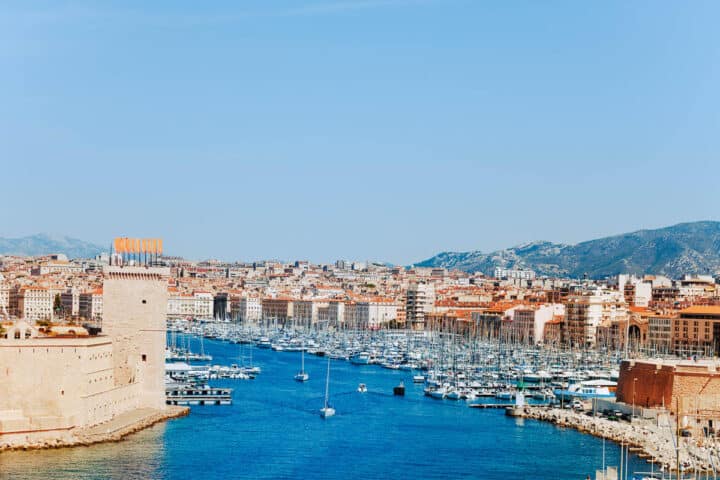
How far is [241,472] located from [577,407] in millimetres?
13861

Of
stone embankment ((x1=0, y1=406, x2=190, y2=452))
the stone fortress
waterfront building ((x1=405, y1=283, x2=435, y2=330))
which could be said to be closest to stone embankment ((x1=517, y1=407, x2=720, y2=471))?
the stone fortress

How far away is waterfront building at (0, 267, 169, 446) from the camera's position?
2423cm

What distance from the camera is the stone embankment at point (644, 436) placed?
80.7 ft

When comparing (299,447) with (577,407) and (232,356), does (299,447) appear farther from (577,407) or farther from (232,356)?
(232,356)

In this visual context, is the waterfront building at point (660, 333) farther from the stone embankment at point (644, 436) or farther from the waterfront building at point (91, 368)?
the waterfront building at point (91, 368)

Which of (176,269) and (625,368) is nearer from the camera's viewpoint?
(625,368)

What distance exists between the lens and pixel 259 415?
33156 millimetres

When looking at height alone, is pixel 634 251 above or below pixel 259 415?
above

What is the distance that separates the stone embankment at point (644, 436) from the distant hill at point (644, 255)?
126m

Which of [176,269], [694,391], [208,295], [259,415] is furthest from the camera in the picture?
[176,269]

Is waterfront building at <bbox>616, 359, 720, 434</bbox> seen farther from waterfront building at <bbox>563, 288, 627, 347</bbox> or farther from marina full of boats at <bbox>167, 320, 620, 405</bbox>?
waterfront building at <bbox>563, 288, 627, 347</bbox>

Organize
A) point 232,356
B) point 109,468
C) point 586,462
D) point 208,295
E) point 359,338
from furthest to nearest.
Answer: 1. point 208,295
2. point 359,338
3. point 232,356
4. point 586,462
5. point 109,468

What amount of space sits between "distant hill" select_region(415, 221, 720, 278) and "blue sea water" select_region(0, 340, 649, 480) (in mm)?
126150

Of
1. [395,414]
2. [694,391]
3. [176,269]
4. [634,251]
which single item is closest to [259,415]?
[395,414]
